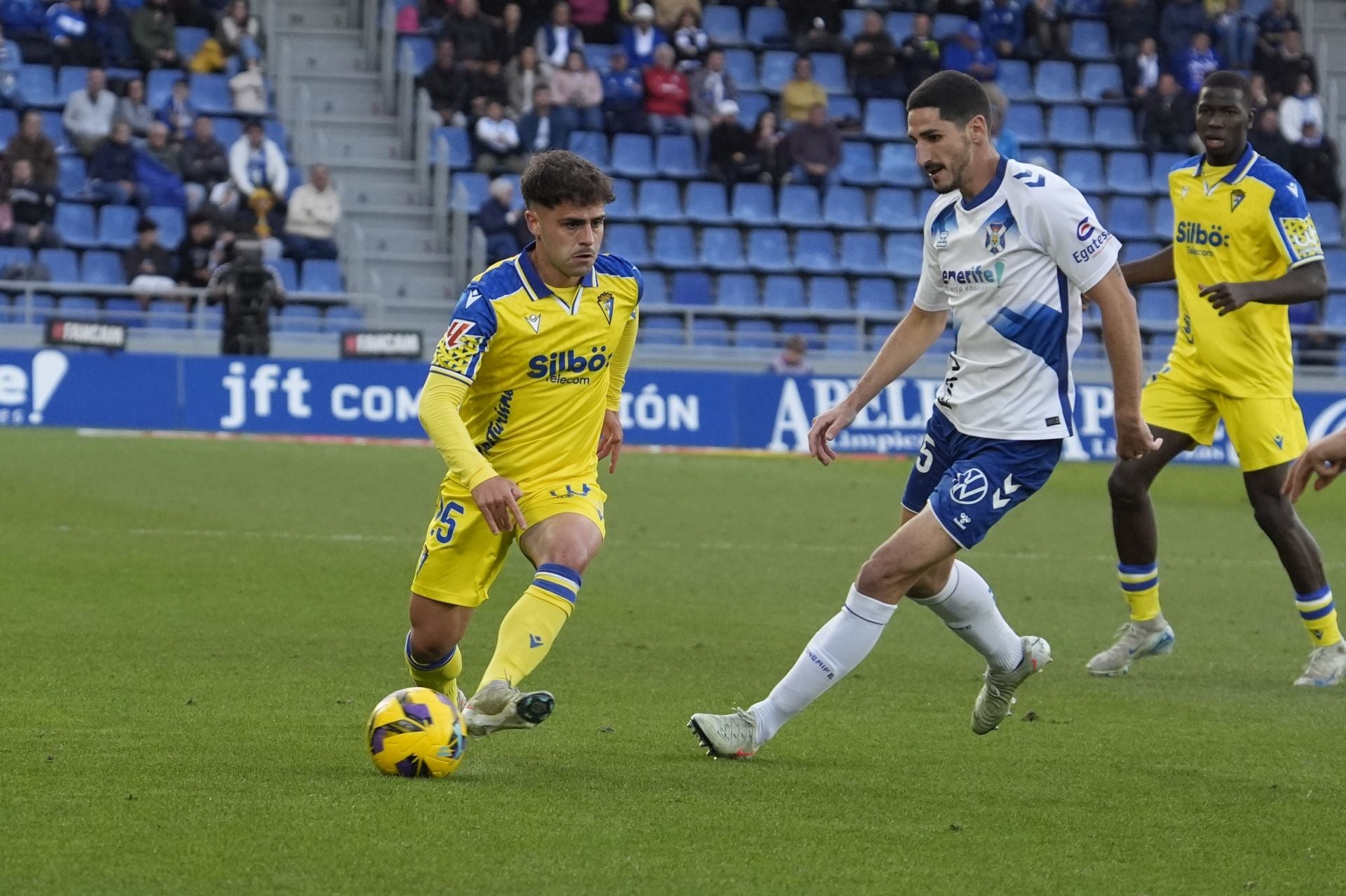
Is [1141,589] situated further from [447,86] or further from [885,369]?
[447,86]

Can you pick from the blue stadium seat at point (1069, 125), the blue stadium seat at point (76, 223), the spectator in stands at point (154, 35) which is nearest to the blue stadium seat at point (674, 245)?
the blue stadium seat at point (1069, 125)

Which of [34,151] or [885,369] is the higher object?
[885,369]

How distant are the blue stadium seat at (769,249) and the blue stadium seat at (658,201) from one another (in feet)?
3.46

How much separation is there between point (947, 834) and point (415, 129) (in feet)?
72.9

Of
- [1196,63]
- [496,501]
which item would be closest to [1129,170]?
[1196,63]

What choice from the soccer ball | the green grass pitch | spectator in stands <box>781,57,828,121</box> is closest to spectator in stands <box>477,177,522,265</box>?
spectator in stands <box>781,57,828,121</box>

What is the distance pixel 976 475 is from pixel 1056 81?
23.6 meters

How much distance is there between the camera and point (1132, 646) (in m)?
8.91

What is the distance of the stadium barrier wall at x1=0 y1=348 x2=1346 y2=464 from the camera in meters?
20.2

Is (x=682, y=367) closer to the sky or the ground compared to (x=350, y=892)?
closer to the ground

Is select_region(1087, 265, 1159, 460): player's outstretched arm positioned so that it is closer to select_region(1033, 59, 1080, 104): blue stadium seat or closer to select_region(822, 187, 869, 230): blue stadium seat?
select_region(822, 187, 869, 230): blue stadium seat

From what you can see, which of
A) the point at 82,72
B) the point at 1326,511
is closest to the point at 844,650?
the point at 1326,511

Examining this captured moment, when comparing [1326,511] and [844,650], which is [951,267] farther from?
[1326,511]

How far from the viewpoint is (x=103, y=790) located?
5.56 meters
